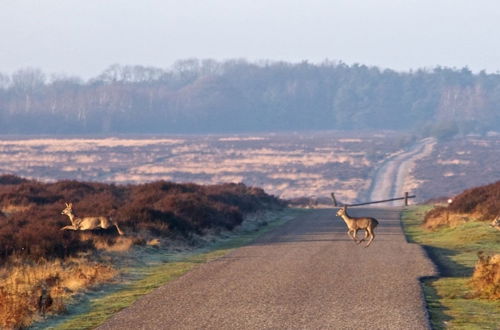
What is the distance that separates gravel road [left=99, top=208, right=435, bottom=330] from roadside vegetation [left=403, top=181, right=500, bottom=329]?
0.43 meters

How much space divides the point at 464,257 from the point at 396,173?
89.9 m

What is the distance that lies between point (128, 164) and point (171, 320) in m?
104

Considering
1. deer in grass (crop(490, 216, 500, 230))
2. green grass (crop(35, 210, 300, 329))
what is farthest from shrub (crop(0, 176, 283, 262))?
deer in grass (crop(490, 216, 500, 230))

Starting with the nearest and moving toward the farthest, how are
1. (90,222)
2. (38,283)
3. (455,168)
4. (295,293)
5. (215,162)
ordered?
(295,293) < (38,283) < (90,222) < (455,168) < (215,162)

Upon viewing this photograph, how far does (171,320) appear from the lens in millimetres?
14023

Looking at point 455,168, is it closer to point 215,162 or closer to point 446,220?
point 215,162

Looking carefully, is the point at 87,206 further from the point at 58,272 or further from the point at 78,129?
the point at 78,129

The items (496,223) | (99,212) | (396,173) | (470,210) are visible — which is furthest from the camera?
(396,173)

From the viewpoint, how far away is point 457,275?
19984 millimetres

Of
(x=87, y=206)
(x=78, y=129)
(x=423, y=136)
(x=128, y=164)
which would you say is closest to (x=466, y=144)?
(x=423, y=136)

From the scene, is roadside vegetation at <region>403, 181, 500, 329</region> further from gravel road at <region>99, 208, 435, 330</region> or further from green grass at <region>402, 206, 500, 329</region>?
gravel road at <region>99, 208, 435, 330</region>

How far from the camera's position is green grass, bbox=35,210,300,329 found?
14.8 metres

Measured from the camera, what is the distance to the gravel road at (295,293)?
548 inches

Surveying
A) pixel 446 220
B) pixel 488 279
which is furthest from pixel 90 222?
pixel 446 220
